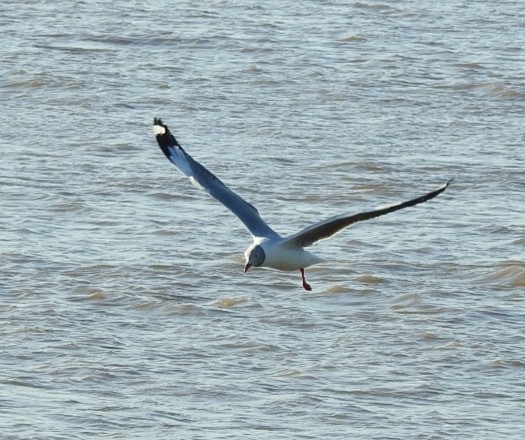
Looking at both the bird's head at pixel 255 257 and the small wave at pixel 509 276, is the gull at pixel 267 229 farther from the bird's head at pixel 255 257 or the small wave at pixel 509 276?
the small wave at pixel 509 276

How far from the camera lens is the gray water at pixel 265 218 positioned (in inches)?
436

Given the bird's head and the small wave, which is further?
the small wave

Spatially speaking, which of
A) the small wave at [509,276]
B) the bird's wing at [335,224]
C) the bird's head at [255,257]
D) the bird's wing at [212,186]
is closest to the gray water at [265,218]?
the small wave at [509,276]

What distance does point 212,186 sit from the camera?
→ 10539 millimetres

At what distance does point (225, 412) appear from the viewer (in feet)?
35.3

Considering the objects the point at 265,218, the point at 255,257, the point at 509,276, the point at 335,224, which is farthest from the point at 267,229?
the point at 265,218

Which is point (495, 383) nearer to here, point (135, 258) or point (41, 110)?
point (135, 258)

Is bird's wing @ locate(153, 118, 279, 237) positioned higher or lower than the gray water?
higher

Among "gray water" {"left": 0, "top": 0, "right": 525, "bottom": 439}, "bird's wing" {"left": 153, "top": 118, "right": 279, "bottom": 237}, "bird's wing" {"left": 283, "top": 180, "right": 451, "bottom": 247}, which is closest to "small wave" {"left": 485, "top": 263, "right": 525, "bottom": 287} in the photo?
"gray water" {"left": 0, "top": 0, "right": 525, "bottom": 439}

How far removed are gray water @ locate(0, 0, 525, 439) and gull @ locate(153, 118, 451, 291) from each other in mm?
395

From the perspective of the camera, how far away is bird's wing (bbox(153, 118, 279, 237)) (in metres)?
10.4

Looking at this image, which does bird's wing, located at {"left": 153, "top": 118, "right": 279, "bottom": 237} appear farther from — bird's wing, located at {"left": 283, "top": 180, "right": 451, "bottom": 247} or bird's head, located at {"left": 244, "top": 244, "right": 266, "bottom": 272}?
bird's wing, located at {"left": 283, "top": 180, "right": 451, "bottom": 247}

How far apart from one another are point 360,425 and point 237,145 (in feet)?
23.1

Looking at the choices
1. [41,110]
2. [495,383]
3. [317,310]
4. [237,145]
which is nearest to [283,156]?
[237,145]
